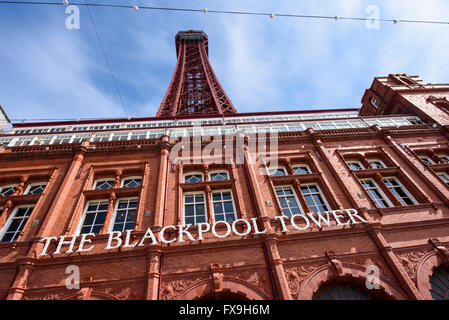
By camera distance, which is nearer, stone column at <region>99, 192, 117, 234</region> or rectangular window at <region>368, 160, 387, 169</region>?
stone column at <region>99, 192, 117, 234</region>

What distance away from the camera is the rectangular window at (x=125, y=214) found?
9.33 metres

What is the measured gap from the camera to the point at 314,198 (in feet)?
35.3

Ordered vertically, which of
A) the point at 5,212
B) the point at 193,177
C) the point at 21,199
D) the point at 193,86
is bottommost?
the point at 5,212

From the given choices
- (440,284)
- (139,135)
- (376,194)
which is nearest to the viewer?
(440,284)

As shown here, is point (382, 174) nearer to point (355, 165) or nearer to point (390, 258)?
point (355, 165)

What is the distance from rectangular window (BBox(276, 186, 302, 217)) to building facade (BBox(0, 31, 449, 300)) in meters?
0.06

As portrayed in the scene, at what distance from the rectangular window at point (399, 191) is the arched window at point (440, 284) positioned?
3.04 metres

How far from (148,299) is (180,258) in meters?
1.56

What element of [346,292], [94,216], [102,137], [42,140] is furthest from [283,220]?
[42,140]

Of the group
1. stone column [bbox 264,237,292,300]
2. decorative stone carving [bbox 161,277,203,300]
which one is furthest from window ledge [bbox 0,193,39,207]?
stone column [bbox 264,237,292,300]

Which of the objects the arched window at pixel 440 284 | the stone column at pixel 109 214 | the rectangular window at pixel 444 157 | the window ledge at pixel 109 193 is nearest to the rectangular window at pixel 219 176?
the window ledge at pixel 109 193

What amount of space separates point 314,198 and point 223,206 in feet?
13.8

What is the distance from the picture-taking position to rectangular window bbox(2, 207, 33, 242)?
29.4ft

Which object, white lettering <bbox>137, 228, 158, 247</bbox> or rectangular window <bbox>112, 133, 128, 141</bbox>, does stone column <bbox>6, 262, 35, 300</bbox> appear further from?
rectangular window <bbox>112, 133, 128, 141</bbox>
